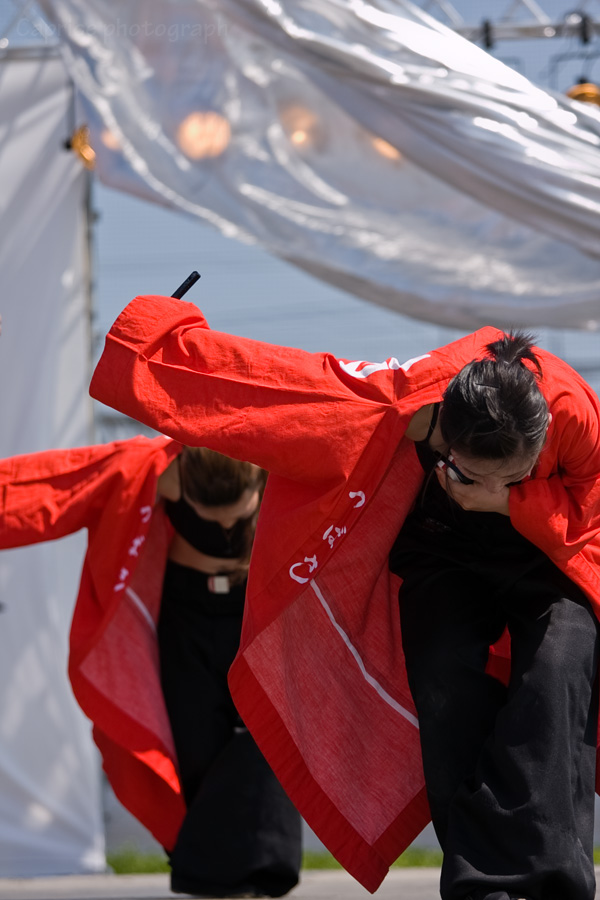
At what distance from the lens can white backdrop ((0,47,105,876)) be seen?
11.9 ft

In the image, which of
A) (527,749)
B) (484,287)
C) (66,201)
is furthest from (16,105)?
(527,749)

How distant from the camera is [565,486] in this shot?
70.0 inches

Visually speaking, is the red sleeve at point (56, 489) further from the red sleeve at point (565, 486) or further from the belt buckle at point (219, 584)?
the red sleeve at point (565, 486)

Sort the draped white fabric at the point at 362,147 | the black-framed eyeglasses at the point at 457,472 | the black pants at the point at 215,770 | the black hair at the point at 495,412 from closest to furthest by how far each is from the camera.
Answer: the black hair at the point at 495,412 < the black-framed eyeglasses at the point at 457,472 < the black pants at the point at 215,770 < the draped white fabric at the point at 362,147

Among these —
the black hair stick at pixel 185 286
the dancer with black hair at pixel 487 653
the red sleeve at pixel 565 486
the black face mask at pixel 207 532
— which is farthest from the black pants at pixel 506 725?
the black face mask at pixel 207 532

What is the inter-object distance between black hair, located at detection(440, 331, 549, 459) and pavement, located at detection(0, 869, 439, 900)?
4.33 feet

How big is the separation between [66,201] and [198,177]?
62 centimetres

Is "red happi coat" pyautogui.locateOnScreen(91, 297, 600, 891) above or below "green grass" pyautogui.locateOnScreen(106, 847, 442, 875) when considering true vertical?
above

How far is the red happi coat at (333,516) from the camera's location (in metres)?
1.76

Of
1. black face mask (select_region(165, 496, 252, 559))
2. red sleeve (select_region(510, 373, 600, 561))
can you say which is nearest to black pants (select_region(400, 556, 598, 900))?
red sleeve (select_region(510, 373, 600, 561))

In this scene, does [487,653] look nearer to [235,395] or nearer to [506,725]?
[506,725]

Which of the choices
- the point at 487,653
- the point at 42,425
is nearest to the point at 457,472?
the point at 487,653

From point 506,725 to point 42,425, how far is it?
7.70ft

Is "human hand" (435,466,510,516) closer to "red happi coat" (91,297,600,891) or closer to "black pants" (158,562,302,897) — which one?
"red happi coat" (91,297,600,891)
